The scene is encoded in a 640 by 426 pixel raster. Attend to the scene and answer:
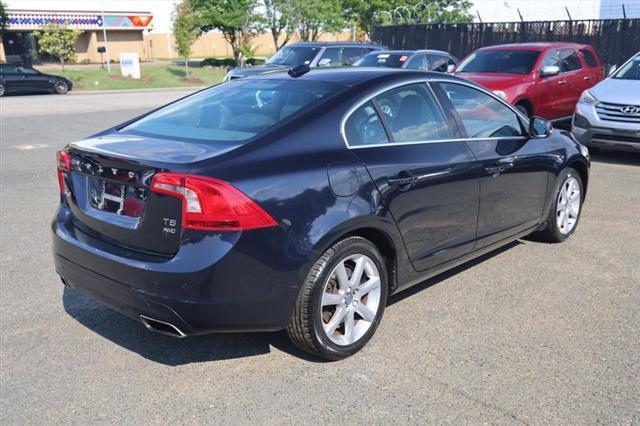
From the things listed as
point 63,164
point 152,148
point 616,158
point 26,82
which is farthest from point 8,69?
point 152,148

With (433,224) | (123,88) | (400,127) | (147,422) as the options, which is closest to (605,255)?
(433,224)

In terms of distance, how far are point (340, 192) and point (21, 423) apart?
6.52 feet

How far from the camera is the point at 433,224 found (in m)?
4.12

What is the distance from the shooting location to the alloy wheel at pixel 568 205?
5.66m

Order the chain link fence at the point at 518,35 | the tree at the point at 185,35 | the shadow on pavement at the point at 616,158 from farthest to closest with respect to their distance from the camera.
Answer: the tree at the point at 185,35 → the chain link fence at the point at 518,35 → the shadow on pavement at the point at 616,158

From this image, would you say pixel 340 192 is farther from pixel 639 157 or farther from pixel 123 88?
pixel 123 88

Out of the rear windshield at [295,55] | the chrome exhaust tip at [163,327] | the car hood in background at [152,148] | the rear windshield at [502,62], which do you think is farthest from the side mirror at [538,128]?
the rear windshield at [295,55]

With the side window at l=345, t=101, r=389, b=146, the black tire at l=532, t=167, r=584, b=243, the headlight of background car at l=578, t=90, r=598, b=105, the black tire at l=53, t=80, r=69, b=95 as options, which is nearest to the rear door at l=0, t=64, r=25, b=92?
the black tire at l=53, t=80, r=69, b=95

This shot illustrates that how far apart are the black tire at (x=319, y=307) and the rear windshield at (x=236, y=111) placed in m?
0.79

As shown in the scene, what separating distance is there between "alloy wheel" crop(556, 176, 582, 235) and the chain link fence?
15673 millimetres

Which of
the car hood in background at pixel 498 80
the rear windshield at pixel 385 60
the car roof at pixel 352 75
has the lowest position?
the car hood in background at pixel 498 80

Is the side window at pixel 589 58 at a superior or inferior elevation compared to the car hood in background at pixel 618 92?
superior

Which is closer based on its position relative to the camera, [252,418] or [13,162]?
[252,418]

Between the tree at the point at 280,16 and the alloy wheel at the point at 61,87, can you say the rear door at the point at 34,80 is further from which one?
the tree at the point at 280,16
